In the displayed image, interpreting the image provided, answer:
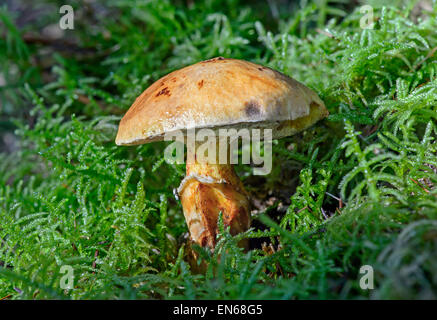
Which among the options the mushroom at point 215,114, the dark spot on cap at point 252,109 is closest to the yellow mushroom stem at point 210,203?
the mushroom at point 215,114

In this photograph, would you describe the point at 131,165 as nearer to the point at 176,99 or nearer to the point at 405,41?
the point at 176,99

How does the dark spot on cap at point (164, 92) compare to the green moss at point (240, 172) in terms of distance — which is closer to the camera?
the green moss at point (240, 172)

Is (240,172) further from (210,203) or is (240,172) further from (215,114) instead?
(215,114)

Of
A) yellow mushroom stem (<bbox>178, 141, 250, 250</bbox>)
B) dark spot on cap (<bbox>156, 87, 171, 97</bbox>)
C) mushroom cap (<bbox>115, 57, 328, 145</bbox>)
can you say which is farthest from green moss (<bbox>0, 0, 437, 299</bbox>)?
dark spot on cap (<bbox>156, 87, 171, 97</bbox>)

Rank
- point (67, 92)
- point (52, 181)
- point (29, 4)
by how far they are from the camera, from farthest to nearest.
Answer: point (29, 4)
point (67, 92)
point (52, 181)

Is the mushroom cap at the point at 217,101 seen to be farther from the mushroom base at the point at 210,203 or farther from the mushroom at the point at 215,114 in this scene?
the mushroom base at the point at 210,203

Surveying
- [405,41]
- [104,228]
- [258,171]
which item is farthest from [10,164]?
[405,41]

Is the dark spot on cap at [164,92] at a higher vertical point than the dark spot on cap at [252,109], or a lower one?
higher

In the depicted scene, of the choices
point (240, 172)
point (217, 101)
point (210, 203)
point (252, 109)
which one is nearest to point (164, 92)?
point (217, 101)
